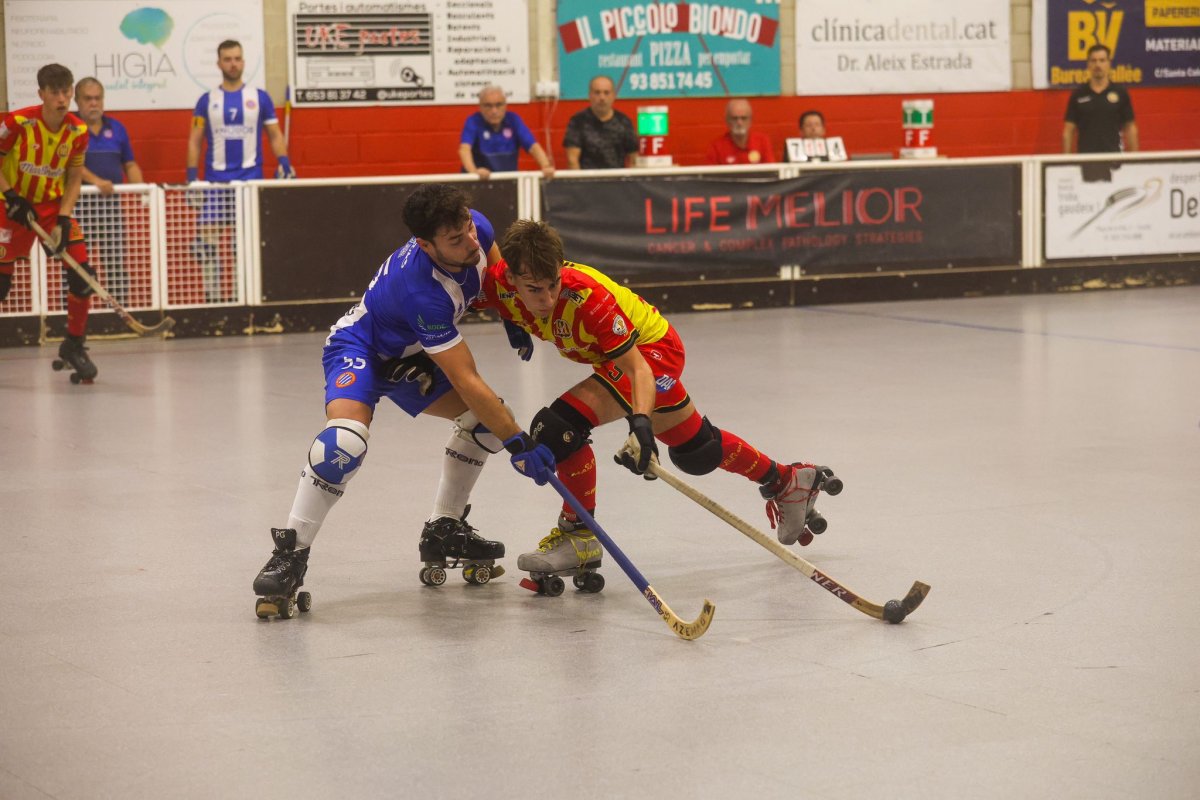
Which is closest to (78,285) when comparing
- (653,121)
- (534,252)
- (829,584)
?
(653,121)

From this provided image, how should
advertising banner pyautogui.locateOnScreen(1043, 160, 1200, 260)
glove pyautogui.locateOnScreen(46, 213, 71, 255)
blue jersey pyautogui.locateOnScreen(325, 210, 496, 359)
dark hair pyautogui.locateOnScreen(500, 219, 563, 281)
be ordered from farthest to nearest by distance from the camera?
advertising banner pyautogui.locateOnScreen(1043, 160, 1200, 260), glove pyautogui.locateOnScreen(46, 213, 71, 255), blue jersey pyautogui.locateOnScreen(325, 210, 496, 359), dark hair pyautogui.locateOnScreen(500, 219, 563, 281)

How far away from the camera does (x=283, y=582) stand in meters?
4.57

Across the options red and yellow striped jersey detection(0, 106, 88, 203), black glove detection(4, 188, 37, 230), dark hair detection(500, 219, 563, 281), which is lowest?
dark hair detection(500, 219, 563, 281)

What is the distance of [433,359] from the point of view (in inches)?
187

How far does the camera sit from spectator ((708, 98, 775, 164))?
44.0ft

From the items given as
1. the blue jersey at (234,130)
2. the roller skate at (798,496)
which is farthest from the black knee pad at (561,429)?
the blue jersey at (234,130)

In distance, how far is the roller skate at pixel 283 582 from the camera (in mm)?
4559

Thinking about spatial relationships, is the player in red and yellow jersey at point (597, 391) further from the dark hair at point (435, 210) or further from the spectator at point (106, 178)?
the spectator at point (106, 178)

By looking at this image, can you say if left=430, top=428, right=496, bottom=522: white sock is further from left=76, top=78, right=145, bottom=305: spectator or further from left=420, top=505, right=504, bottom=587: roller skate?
left=76, top=78, right=145, bottom=305: spectator

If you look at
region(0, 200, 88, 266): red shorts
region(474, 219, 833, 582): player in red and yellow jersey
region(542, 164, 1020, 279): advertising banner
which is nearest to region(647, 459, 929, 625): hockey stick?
region(474, 219, 833, 582): player in red and yellow jersey

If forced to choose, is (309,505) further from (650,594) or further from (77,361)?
(77,361)

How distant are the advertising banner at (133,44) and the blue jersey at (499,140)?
6.41 ft

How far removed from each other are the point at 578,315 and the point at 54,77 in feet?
17.4

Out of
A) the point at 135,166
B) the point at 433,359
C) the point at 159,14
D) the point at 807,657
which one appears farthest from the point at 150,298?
the point at 807,657
